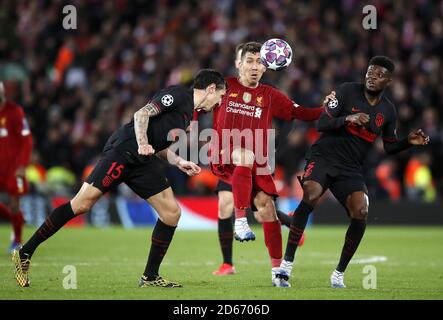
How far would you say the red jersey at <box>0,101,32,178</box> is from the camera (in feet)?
43.2

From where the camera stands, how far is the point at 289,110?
9852 millimetres

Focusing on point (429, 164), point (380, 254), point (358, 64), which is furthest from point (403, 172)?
point (380, 254)

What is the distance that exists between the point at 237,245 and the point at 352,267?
430 cm

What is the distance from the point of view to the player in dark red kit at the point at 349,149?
923 centimetres

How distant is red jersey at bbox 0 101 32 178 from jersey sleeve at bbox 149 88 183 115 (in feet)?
16.0

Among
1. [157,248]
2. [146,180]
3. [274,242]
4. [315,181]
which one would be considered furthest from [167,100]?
[274,242]

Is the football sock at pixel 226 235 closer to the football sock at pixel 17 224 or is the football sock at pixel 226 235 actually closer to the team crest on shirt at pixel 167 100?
the team crest on shirt at pixel 167 100

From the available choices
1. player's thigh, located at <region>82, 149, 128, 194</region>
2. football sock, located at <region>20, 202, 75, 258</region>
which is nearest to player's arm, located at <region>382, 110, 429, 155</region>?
player's thigh, located at <region>82, 149, 128, 194</region>

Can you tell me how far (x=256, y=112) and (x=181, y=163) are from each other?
1.42 meters

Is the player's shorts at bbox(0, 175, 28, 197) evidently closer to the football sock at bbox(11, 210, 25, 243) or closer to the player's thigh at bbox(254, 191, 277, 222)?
the football sock at bbox(11, 210, 25, 243)

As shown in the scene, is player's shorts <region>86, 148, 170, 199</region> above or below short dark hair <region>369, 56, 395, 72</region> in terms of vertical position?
below

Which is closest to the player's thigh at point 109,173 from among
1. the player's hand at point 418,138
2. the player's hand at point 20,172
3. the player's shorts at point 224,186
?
the player's shorts at point 224,186
